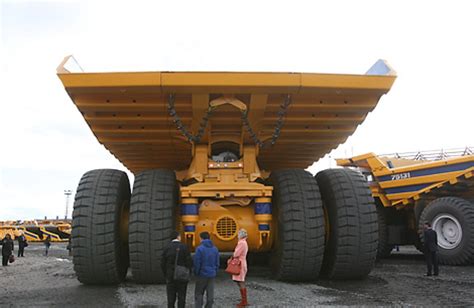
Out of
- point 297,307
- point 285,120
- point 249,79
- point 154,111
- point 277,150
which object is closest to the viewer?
point 297,307

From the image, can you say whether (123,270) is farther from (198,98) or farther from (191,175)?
(198,98)

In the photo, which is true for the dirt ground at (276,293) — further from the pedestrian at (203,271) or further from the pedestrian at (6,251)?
the pedestrian at (6,251)

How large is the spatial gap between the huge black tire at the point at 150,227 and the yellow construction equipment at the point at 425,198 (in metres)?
6.89

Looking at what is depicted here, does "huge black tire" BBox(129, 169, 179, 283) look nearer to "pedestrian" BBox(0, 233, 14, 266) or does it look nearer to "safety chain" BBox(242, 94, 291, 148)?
"safety chain" BBox(242, 94, 291, 148)

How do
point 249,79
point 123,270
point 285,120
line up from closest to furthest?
point 249,79, point 285,120, point 123,270

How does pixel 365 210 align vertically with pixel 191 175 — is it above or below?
below

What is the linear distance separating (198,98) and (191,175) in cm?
148

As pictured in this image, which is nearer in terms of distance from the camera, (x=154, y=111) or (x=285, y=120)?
(x=154, y=111)

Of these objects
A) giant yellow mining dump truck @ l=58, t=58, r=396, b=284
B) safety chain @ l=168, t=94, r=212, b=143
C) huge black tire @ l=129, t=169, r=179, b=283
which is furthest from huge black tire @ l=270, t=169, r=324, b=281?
huge black tire @ l=129, t=169, r=179, b=283

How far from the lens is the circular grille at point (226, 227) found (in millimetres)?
6938

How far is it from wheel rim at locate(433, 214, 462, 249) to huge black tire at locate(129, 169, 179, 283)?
691 cm

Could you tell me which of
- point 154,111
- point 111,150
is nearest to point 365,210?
point 154,111

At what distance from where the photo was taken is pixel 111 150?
876 centimetres

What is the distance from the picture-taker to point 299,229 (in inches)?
267
